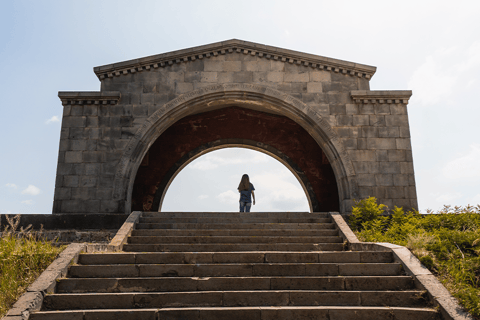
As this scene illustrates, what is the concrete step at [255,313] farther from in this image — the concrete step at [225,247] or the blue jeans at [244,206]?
the blue jeans at [244,206]

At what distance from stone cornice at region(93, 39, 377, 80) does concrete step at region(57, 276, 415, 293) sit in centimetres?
771

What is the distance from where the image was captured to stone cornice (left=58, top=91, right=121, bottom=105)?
11.0 meters

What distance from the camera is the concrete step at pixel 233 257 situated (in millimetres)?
5855

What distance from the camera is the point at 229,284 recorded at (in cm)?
520

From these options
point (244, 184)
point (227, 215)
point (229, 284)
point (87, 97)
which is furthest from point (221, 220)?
point (87, 97)

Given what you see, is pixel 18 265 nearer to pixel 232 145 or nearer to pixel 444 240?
pixel 444 240

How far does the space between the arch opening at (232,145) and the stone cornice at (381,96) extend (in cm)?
341

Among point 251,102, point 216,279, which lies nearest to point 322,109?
point 251,102

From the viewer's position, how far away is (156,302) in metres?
4.84

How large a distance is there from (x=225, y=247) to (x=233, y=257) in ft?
2.98

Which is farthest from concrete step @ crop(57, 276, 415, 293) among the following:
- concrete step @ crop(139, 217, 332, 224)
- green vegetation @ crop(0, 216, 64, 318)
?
concrete step @ crop(139, 217, 332, 224)

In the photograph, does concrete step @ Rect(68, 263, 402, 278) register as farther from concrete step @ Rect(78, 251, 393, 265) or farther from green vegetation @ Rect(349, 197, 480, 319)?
green vegetation @ Rect(349, 197, 480, 319)

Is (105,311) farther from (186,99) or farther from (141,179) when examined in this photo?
(141,179)

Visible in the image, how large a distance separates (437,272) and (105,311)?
4462 millimetres
